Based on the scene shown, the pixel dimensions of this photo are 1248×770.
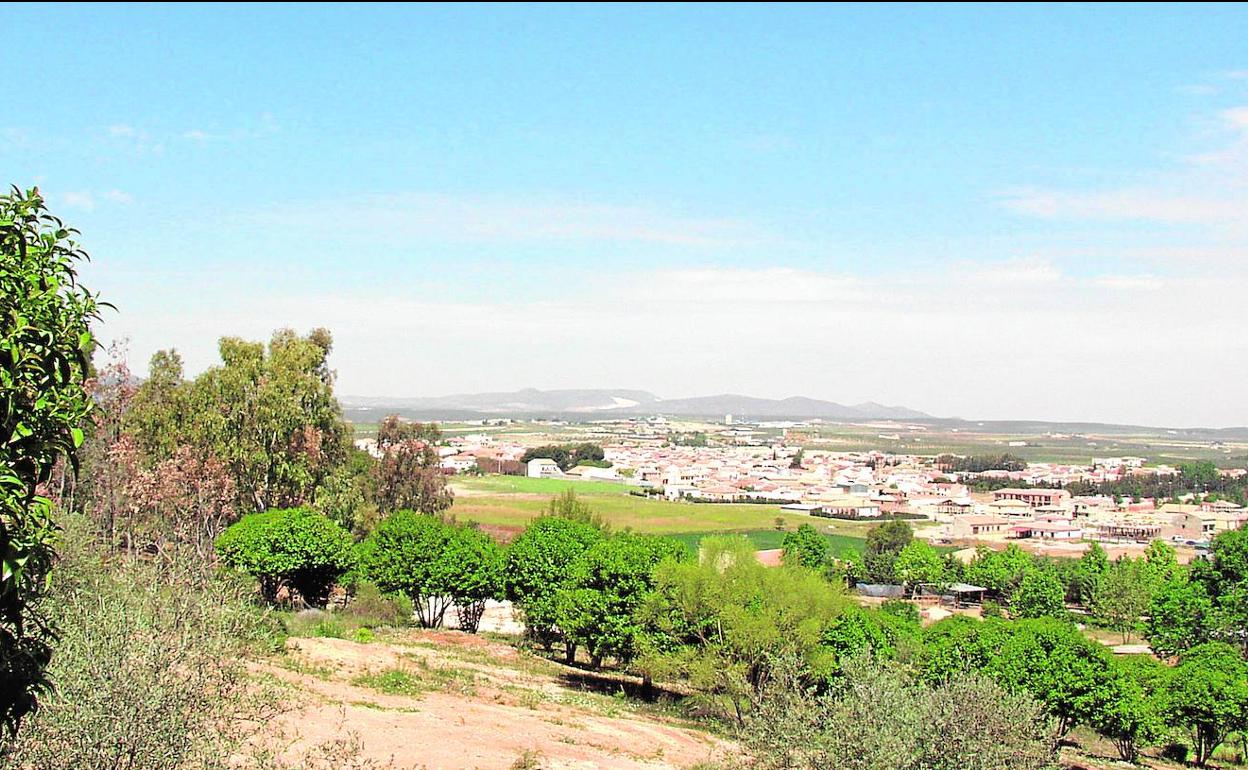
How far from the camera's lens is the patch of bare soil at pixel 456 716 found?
Answer: 14664 millimetres

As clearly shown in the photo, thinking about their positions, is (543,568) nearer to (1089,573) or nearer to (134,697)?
(134,697)

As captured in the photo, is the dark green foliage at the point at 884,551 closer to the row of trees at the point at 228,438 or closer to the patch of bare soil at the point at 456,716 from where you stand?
the row of trees at the point at 228,438

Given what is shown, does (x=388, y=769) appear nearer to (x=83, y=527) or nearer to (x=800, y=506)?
(x=83, y=527)

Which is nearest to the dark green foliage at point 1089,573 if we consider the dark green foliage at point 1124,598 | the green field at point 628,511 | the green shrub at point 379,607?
the dark green foliage at point 1124,598

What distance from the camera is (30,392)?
5.06 metres

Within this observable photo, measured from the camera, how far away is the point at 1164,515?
107188 millimetres

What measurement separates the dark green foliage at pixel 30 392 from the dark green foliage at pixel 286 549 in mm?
24171

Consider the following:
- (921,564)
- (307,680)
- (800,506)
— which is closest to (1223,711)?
(307,680)

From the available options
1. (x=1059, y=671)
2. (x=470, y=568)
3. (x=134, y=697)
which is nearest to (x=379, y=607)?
(x=470, y=568)

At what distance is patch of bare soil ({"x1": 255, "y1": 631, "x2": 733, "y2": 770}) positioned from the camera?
14664 millimetres

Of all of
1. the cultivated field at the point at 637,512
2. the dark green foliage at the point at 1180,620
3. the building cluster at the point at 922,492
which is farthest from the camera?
the building cluster at the point at 922,492

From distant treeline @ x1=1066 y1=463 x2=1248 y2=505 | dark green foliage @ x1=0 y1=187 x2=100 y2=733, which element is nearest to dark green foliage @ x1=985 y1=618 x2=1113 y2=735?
dark green foliage @ x1=0 y1=187 x2=100 y2=733

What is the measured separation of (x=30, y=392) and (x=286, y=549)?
25.2 meters

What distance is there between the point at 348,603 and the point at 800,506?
90.0 m
